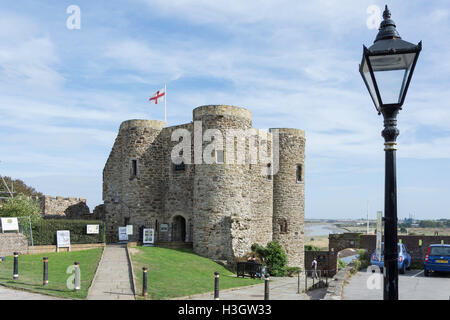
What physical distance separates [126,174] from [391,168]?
27.5 meters

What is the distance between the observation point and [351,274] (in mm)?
16047

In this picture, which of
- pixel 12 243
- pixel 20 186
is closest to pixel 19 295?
pixel 12 243

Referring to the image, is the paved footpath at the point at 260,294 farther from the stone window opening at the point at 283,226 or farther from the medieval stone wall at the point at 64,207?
the medieval stone wall at the point at 64,207

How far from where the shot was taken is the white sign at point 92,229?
1023 inches

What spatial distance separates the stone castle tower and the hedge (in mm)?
4004

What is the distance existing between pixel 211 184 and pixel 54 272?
11.9 metres

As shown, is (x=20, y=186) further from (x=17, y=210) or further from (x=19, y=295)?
(x=19, y=295)

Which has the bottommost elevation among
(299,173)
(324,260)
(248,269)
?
(324,260)

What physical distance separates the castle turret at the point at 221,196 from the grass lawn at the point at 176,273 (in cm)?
135

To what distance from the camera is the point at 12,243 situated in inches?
859

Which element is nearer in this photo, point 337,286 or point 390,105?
point 390,105

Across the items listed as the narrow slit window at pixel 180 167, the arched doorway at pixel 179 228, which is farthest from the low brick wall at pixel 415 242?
the narrow slit window at pixel 180 167
